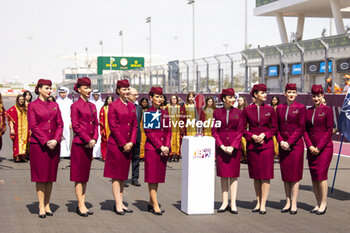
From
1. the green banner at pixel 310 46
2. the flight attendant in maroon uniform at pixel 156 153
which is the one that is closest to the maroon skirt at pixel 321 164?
the flight attendant in maroon uniform at pixel 156 153

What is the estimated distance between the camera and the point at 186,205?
823cm

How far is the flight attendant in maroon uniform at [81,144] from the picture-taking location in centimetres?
806

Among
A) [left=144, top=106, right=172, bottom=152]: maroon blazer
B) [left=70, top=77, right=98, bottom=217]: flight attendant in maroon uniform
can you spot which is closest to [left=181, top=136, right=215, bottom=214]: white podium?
[left=144, top=106, right=172, bottom=152]: maroon blazer

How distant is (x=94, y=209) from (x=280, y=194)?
3.36m

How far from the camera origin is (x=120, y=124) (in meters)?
8.18

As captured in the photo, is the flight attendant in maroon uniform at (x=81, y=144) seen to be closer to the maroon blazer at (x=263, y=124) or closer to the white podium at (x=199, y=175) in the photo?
the white podium at (x=199, y=175)

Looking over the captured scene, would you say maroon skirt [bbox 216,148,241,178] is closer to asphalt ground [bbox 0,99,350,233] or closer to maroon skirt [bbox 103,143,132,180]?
asphalt ground [bbox 0,99,350,233]

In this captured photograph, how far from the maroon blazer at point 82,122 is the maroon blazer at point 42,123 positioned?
10.4 inches

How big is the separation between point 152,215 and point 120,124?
1.35m

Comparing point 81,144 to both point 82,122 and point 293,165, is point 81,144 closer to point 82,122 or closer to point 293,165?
point 82,122

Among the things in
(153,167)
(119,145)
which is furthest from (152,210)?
(119,145)

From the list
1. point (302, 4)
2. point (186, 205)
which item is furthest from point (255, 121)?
point (302, 4)

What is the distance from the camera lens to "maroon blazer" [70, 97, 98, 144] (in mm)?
8062

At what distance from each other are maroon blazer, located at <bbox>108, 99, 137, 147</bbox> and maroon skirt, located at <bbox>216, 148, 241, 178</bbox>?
1298 mm
